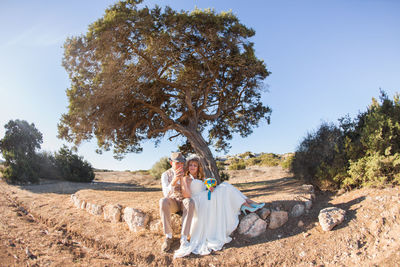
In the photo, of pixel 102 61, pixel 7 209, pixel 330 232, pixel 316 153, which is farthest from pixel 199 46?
pixel 7 209

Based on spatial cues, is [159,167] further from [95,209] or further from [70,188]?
[95,209]

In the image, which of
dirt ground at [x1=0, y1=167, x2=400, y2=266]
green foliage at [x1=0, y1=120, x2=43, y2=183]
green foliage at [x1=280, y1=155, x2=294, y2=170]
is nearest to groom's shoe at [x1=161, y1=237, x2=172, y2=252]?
dirt ground at [x1=0, y1=167, x2=400, y2=266]

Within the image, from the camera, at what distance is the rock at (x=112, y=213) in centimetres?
566

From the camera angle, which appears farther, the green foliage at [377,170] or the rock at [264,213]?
the green foliage at [377,170]

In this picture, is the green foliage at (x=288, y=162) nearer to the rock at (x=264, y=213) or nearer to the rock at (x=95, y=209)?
the rock at (x=264, y=213)

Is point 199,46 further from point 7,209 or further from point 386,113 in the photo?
point 7,209

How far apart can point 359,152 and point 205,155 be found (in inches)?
203

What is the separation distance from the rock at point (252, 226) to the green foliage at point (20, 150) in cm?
1457

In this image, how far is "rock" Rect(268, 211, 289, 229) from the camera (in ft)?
15.5

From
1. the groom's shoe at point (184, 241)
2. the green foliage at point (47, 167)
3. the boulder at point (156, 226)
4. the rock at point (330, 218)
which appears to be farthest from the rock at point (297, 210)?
the green foliage at point (47, 167)

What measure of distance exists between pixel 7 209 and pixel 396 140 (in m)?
11.9

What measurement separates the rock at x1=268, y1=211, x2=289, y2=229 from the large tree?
416cm

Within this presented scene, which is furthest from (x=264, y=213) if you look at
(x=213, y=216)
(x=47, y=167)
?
(x=47, y=167)

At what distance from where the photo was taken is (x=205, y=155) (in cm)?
919
